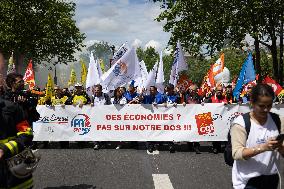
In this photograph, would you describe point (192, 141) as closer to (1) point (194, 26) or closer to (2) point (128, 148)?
(2) point (128, 148)

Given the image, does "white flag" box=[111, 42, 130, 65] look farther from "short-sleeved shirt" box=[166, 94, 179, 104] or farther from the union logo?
"short-sleeved shirt" box=[166, 94, 179, 104]

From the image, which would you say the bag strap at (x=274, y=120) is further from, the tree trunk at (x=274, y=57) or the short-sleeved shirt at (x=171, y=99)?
the tree trunk at (x=274, y=57)

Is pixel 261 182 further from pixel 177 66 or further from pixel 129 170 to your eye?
pixel 177 66

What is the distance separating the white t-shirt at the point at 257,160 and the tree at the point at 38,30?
3703 cm

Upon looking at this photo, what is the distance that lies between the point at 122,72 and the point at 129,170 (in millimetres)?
4620

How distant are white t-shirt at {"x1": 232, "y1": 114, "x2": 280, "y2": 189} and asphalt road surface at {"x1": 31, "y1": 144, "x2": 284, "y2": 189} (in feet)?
13.3

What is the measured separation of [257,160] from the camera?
11.4 feet

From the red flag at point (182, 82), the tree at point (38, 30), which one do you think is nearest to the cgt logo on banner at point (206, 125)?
the red flag at point (182, 82)

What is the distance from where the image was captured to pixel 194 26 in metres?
29.2

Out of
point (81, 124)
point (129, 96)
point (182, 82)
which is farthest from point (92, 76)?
point (182, 82)

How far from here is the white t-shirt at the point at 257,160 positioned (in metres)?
3.41

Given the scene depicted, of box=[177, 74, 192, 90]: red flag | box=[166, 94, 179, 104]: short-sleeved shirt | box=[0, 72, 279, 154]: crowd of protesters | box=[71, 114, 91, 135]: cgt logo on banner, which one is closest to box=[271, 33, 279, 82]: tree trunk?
box=[177, 74, 192, 90]: red flag

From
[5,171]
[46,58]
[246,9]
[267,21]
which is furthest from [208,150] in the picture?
[46,58]

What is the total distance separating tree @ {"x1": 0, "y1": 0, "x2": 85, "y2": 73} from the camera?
1533 inches
